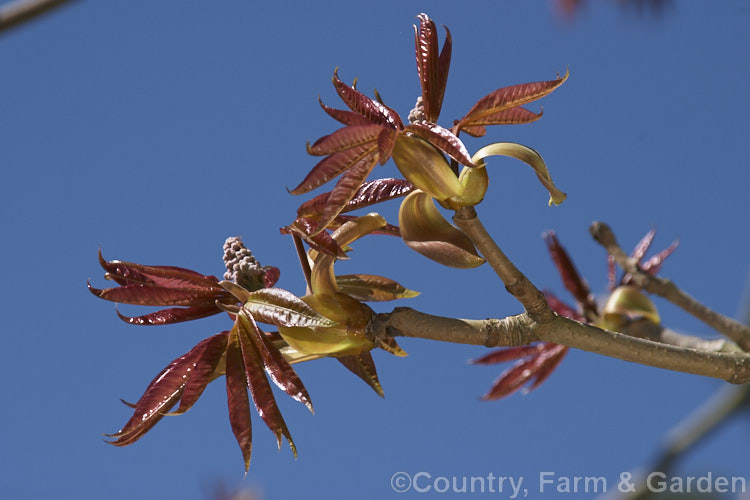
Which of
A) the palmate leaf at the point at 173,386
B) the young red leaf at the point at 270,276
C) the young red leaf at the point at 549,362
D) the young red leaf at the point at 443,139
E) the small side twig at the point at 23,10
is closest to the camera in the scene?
the young red leaf at the point at 443,139

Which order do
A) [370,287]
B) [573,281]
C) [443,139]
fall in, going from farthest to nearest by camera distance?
1. [573,281]
2. [370,287]
3. [443,139]

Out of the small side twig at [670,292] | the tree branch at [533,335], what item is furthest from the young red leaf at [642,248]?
the tree branch at [533,335]

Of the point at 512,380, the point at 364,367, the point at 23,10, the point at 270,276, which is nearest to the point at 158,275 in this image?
the point at 270,276

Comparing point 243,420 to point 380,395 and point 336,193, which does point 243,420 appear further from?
point 336,193

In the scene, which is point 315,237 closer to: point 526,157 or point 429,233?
point 429,233

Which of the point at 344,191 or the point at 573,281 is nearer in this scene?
the point at 344,191

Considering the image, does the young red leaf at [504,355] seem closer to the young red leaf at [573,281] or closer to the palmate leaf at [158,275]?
the young red leaf at [573,281]
